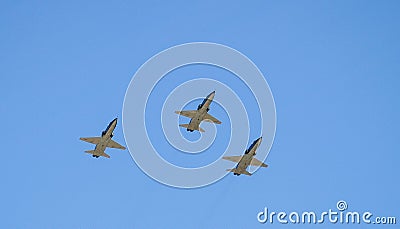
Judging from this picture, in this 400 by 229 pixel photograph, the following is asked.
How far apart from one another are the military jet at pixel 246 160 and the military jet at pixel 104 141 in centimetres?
2010

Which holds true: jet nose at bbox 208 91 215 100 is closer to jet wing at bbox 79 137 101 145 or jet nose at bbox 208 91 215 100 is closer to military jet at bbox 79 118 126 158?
military jet at bbox 79 118 126 158

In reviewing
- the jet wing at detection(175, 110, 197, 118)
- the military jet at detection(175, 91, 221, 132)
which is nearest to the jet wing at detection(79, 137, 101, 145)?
the military jet at detection(175, 91, 221, 132)

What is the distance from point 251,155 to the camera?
102 metres

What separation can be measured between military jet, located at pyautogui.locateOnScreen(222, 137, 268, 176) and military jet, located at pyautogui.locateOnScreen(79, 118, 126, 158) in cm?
2010

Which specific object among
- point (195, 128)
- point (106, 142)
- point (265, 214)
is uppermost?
point (195, 128)

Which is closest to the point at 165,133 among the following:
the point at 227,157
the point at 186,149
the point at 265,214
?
the point at 186,149

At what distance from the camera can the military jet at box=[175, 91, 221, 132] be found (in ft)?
339

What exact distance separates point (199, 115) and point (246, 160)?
1142cm

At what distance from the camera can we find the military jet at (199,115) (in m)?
103

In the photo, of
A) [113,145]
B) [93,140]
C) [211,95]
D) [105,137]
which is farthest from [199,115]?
[93,140]

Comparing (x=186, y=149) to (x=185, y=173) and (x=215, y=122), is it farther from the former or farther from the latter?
(x=215, y=122)

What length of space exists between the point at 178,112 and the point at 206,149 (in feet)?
35.2

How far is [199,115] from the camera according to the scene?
105438 mm

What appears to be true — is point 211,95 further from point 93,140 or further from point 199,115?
point 93,140
